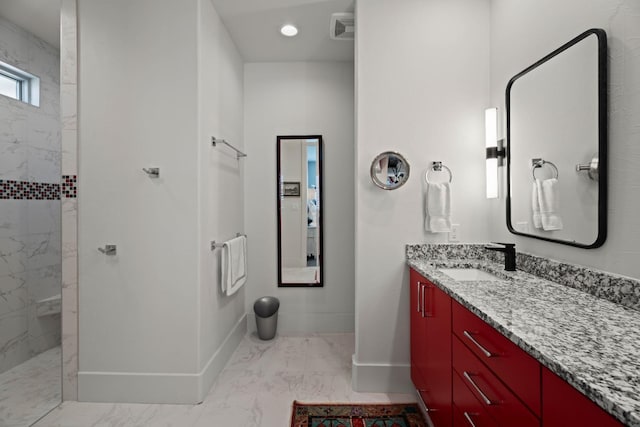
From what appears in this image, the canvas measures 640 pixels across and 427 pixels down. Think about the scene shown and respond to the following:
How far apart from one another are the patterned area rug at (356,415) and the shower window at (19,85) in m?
2.73

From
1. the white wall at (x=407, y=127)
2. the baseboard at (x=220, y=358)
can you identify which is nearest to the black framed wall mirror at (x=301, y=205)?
the baseboard at (x=220, y=358)

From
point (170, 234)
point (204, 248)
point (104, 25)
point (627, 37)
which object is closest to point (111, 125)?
point (104, 25)

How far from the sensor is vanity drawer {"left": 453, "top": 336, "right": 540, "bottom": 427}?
85 centimetres

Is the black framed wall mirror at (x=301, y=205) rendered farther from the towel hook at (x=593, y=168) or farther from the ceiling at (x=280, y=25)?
the towel hook at (x=593, y=168)

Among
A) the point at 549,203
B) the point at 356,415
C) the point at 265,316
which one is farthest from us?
the point at 265,316

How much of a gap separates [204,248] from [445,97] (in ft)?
6.19

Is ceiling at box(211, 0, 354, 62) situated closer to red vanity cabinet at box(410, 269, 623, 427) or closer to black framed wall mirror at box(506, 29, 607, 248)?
black framed wall mirror at box(506, 29, 607, 248)

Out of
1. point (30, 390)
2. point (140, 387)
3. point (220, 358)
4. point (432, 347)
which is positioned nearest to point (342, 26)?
point (432, 347)

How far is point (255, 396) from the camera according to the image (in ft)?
6.66

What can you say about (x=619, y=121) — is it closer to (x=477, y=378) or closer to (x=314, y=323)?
(x=477, y=378)

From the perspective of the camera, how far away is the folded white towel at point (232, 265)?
2.35m

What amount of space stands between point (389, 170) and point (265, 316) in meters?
1.76

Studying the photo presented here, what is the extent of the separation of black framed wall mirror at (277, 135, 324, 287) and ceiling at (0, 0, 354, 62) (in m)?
0.77

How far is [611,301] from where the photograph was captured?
3.86 ft
